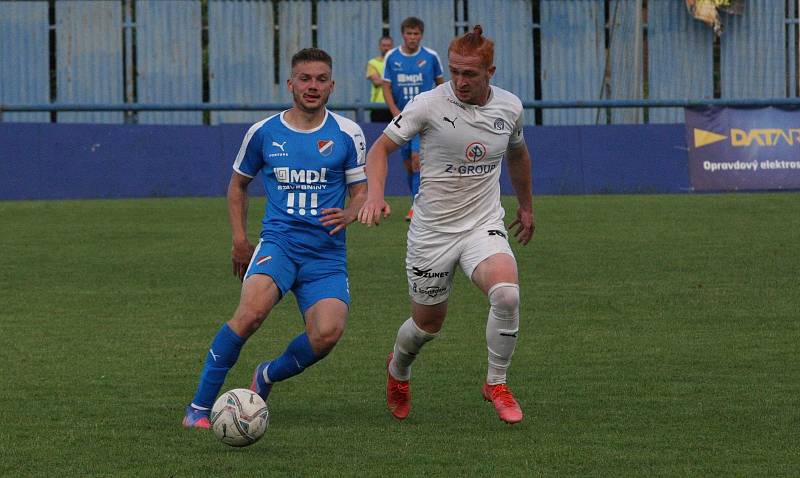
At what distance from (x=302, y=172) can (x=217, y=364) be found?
1.03 meters

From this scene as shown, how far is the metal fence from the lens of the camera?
2806 cm

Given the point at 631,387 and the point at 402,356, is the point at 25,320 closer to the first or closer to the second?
the point at 402,356

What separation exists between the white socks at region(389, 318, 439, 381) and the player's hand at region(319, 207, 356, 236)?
785 millimetres

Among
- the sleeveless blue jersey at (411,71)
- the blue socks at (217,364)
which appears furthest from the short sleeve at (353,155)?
the sleeveless blue jersey at (411,71)

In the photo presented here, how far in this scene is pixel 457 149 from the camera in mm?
7078

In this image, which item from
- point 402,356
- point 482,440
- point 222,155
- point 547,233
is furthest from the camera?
point 222,155

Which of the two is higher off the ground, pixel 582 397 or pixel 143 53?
pixel 143 53

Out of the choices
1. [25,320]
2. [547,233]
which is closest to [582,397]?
[25,320]

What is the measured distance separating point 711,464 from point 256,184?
14930 mm

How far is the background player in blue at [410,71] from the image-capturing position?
1584cm

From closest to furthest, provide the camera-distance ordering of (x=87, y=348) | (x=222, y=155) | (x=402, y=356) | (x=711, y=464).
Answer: (x=711, y=464) → (x=402, y=356) → (x=87, y=348) → (x=222, y=155)

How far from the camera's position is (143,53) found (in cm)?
2811

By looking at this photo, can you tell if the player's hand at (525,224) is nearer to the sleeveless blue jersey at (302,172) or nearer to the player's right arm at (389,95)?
the sleeveless blue jersey at (302,172)

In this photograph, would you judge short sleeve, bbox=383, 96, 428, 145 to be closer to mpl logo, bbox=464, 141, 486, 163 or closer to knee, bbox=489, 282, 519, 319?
mpl logo, bbox=464, 141, 486, 163
